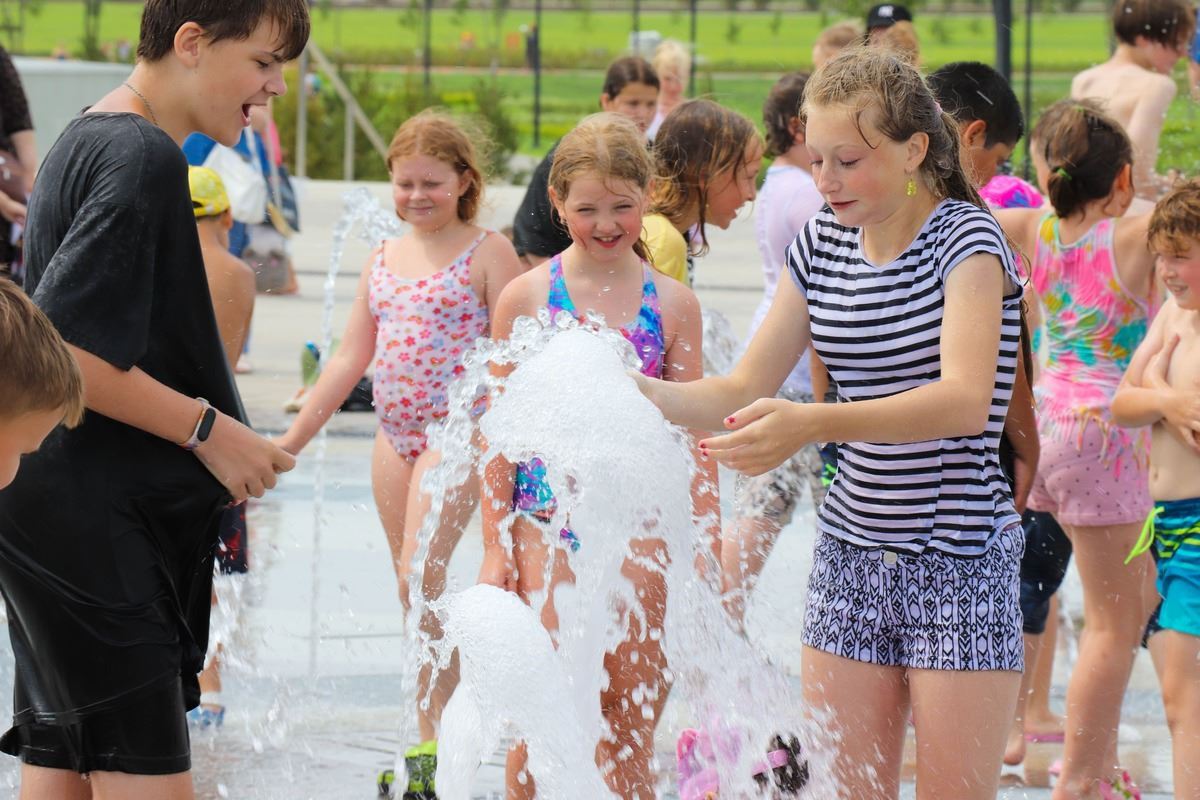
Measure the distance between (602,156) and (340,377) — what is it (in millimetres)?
1185

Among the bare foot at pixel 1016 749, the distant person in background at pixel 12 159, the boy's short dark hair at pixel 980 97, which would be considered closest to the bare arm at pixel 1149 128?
the boy's short dark hair at pixel 980 97

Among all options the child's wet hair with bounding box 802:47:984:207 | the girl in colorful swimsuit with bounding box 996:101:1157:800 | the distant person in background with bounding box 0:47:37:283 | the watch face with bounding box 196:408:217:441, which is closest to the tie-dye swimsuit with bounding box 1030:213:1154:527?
the girl in colorful swimsuit with bounding box 996:101:1157:800

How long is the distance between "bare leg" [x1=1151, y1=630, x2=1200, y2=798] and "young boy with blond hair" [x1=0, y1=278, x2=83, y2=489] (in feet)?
8.30

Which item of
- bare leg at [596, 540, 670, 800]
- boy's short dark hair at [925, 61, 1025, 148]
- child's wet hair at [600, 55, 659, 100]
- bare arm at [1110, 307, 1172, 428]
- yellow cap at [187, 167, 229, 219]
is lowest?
bare leg at [596, 540, 670, 800]

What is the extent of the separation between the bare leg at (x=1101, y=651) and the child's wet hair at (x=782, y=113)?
1634 millimetres

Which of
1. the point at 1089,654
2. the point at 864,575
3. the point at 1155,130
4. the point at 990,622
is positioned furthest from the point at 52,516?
the point at 1155,130

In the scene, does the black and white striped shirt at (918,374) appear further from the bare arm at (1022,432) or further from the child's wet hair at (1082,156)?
the child's wet hair at (1082,156)

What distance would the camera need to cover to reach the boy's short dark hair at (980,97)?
4082 mm

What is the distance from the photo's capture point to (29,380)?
89.2 inches

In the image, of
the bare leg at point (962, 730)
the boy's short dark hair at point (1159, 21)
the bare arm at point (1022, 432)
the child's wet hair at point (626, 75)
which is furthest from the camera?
the child's wet hair at point (626, 75)

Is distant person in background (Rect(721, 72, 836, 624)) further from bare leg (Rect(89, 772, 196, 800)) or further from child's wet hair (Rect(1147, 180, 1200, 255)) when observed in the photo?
bare leg (Rect(89, 772, 196, 800))

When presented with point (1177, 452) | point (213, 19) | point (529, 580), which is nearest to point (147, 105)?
point (213, 19)

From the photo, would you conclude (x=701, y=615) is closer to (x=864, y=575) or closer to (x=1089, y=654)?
(x=864, y=575)

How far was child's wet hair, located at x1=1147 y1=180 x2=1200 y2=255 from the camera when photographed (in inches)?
147
